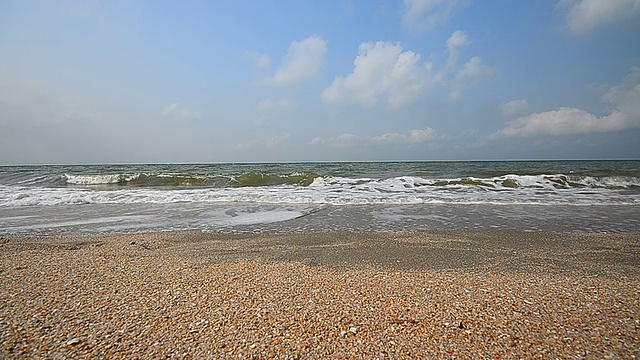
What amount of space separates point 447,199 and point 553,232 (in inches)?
186

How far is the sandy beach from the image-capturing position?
2023mm

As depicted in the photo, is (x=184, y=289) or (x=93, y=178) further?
(x=93, y=178)

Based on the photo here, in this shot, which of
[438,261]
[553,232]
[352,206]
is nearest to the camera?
[438,261]

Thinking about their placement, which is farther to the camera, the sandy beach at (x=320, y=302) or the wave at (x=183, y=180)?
the wave at (x=183, y=180)

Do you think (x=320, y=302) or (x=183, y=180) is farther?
(x=183, y=180)

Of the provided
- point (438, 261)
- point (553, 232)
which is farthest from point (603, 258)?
point (438, 261)

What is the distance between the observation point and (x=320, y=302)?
2678mm

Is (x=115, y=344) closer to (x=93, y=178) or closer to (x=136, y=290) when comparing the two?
(x=136, y=290)

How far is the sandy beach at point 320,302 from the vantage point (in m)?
2.02

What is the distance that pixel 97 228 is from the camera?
6.52 m

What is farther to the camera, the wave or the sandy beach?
the wave

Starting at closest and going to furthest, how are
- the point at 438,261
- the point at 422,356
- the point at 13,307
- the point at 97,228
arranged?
1. the point at 422,356
2. the point at 13,307
3. the point at 438,261
4. the point at 97,228

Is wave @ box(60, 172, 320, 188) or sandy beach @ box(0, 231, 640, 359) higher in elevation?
sandy beach @ box(0, 231, 640, 359)

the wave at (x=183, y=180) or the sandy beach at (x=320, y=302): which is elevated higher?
the sandy beach at (x=320, y=302)
